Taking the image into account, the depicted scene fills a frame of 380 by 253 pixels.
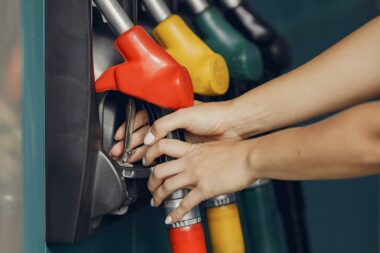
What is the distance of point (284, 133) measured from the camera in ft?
2.27

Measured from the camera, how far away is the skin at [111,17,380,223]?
0.64m

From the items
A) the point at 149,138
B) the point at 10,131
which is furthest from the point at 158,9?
the point at 10,131

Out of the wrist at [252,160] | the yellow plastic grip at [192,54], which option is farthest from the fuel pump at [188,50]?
the wrist at [252,160]

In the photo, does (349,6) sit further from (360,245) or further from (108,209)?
(108,209)

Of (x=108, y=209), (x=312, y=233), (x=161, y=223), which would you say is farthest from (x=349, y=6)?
(x=108, y=209)

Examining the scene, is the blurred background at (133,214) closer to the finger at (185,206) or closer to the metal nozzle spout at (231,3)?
the finger at (185,206)

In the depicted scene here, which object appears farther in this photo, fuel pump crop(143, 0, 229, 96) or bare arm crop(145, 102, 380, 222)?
fuel pump crop(143, 0, 229, 96)

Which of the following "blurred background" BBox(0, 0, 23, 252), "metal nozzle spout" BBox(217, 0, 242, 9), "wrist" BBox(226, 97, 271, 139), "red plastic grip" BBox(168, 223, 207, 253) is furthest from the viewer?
"metal nozzle spout" BBox(217, 0, 242, 9)

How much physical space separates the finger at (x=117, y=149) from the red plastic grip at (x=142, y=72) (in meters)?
0.08

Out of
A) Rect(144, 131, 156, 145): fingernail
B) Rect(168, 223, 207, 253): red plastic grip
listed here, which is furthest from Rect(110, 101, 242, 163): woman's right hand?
Rect(168, 223, 207, 253): red plastic grip

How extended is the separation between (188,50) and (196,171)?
16cm

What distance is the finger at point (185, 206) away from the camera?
705mm

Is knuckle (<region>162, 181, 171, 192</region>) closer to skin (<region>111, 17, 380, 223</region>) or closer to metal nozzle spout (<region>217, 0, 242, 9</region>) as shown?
skin (<region>111, 17, 380, 223</region>)

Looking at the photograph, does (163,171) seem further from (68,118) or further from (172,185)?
(68,118)
